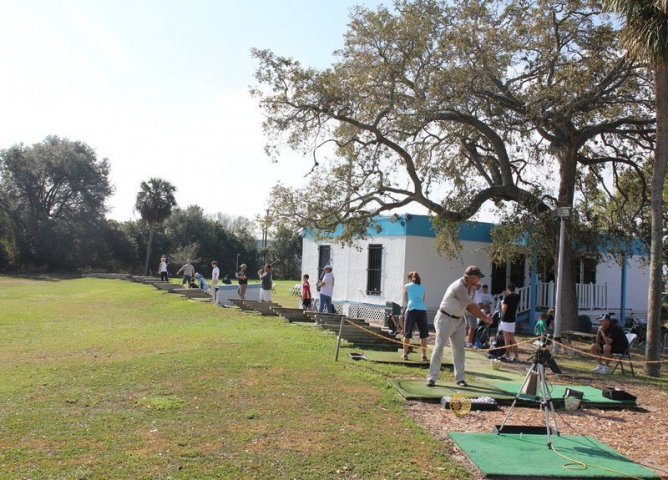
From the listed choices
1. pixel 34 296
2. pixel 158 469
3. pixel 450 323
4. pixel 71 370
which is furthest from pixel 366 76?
pixel 34 296

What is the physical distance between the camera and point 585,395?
916cm

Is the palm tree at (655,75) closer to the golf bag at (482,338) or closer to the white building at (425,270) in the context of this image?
the golf bag at (482,338)

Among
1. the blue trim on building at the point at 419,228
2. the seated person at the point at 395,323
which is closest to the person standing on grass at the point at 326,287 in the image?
the seated person at the point at 395,323

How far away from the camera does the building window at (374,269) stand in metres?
22.0

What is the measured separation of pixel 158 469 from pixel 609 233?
17.3m

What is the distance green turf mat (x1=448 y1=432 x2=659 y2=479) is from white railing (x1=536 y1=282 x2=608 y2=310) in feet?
52.8

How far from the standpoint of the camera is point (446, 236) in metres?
19.1

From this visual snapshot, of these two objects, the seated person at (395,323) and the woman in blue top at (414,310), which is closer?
the woman in blue top at (414,310)

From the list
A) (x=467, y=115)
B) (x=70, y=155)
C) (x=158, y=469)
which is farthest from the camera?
(x=70, y=155)

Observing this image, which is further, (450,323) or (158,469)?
(450,323)

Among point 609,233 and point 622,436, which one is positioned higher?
point 609,233

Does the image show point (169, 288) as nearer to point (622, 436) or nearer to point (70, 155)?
point (622, 436)

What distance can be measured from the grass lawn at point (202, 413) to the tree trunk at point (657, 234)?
17.9 ft

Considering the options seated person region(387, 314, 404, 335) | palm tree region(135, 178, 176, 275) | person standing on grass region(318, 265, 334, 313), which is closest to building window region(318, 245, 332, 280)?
person standing on grass region(318, 265, 334, 313)
